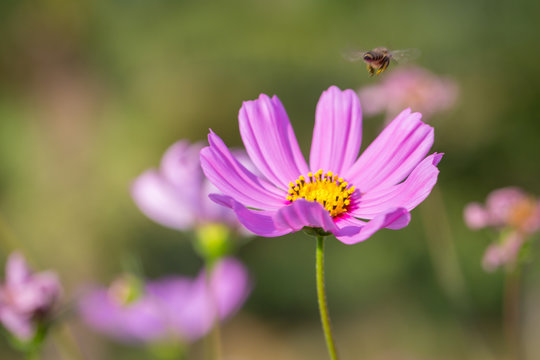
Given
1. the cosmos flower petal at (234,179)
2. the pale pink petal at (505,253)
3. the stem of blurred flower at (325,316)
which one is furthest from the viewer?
the pale pink petal at (505,253)

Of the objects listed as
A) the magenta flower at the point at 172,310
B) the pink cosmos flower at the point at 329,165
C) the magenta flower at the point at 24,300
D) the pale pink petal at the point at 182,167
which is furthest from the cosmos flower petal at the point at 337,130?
the magenta flower at the point at 172,310

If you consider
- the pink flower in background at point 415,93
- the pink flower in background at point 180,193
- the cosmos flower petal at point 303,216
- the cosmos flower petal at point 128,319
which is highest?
the pink flower in background at point 415,93

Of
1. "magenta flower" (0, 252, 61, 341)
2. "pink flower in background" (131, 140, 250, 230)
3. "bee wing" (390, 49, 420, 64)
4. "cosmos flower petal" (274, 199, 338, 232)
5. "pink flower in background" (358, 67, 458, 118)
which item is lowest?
"magenta flower" (0, 252, 61, 341)

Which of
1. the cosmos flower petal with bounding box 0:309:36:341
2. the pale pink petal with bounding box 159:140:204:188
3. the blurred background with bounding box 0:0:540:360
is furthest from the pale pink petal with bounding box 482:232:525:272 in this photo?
the blurred background with bounding box 0:0:540:360

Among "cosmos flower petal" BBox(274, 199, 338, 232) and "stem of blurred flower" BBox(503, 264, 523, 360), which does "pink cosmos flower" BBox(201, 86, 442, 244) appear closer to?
"cosmos flower petal" BBox(274, 199, 338, 232)

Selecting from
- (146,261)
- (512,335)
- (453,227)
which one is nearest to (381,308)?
(453,227)

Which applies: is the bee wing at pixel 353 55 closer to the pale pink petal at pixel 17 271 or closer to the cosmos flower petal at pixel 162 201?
the cosmos flower petal at pixel 162 201

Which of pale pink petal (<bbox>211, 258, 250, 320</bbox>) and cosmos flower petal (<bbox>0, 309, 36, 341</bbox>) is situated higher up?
pale pink petal (<bbox>211, 258, 250, 320</bbox>)

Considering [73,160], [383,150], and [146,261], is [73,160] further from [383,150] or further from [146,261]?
[383,150]
